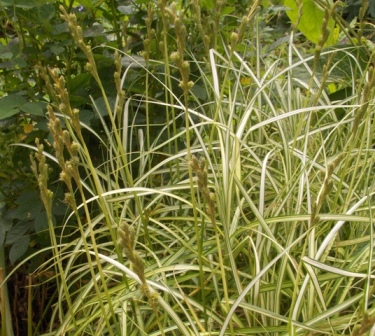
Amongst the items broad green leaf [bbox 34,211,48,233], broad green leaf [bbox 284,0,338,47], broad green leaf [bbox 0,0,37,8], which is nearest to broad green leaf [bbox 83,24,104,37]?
broad green leaf [bbox 0,0,37,8]

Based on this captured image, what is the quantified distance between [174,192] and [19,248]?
37cm

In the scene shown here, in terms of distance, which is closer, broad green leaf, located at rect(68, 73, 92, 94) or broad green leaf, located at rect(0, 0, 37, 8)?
broad green leaf, located at rect(0, 0, 37, 8)

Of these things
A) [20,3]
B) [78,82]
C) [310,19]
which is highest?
[20,3]

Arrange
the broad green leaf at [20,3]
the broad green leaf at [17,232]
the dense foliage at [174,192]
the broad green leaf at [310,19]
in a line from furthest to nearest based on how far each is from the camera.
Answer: the broad green leaf at [310,19]
the broad green leaf at [17,232]
the broad green leaf at [20,3]
the dense foliage at [174,192]

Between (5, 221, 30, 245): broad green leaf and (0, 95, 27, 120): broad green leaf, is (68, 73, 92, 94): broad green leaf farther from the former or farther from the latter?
(5, 221, 30, 245): broad green leaf

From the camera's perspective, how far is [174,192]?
55.4 inches

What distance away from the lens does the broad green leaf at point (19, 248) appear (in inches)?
54.2

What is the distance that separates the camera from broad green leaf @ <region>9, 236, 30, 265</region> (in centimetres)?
138

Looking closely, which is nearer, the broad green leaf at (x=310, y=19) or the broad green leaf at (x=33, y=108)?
the broad green leaf at (x=33, y=108)

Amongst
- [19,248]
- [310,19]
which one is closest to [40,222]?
[19,248]

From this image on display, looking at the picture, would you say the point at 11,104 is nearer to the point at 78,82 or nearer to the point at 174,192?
the point at 78,82

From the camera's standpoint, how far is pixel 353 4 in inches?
178

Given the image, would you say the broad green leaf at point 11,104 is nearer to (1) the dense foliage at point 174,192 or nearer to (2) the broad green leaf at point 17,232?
(1) the dense foliage at point 174,192

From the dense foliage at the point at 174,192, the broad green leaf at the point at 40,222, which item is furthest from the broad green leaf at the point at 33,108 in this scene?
the broad green leaf at the point at 40,222
